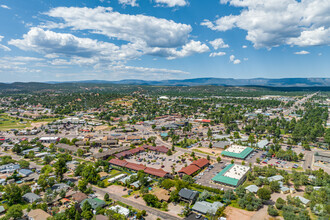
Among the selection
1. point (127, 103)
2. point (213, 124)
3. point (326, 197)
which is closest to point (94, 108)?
point (127, 103)

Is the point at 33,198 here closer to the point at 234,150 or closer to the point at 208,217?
the point at 208,217

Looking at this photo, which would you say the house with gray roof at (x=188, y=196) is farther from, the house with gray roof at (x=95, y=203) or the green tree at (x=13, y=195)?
the green tree at (x=13, y=195)

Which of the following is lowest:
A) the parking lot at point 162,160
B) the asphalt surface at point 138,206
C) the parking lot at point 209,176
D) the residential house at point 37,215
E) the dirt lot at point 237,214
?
the parking lot at point 162,160

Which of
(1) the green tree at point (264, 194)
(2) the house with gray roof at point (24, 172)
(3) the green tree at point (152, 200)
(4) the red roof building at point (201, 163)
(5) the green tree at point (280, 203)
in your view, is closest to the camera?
(5) the green tree at point (280, 203)

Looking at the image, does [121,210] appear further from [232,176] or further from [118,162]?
[232,176]

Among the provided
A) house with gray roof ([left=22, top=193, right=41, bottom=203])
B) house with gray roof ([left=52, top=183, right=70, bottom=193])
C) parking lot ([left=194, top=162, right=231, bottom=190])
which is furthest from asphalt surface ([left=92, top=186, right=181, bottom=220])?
parking lot ([left=194, top=162, right=231, bottom=190])

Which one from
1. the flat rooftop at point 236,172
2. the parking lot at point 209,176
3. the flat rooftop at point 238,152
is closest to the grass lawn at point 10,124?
the parking lot at point 209,176
